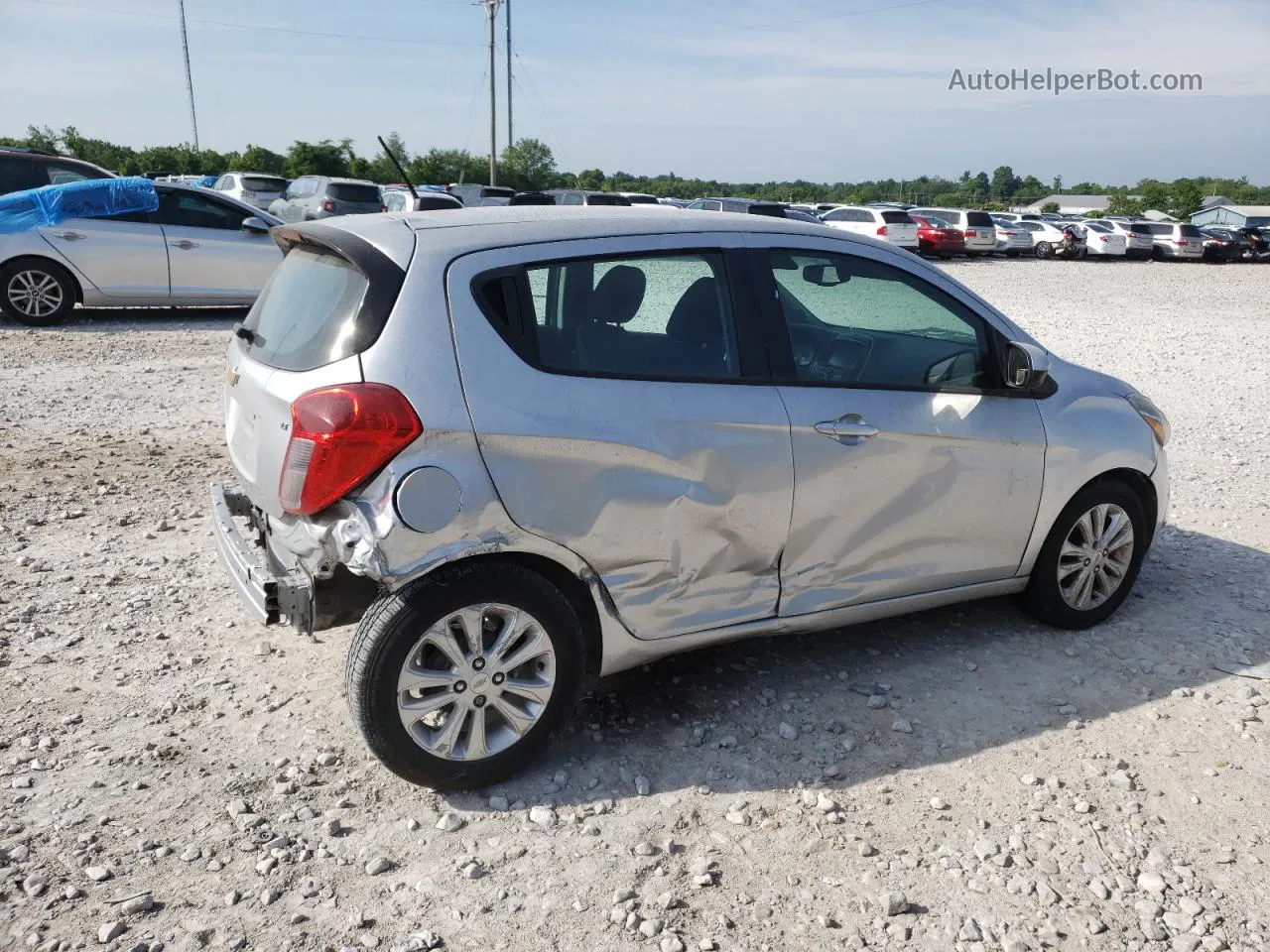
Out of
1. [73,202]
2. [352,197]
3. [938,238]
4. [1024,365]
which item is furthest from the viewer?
[938,238]

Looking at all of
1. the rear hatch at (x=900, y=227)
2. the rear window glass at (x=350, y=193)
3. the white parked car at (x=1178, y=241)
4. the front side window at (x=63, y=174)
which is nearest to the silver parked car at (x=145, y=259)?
the front side window at (x=63, y=174)

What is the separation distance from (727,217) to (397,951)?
263 cm

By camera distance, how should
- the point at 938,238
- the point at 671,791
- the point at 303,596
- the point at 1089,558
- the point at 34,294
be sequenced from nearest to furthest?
the point at 303,596 → the point at 671,791 → the point at 1089,558 → the point at 34,294 → the point at 938,238

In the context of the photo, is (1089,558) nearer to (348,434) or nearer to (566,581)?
(566,581)

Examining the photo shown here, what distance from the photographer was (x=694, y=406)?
350 centimetres

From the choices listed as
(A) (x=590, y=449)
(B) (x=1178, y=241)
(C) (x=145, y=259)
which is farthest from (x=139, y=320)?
(B) (x=1178, y=241)

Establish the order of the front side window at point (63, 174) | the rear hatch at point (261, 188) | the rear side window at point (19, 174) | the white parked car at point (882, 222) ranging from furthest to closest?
the white parked car at point (882, 222) → the rear hatch at point (261, 188) → the front side window at point (63, 174) → the rear side window at point (19, 174)

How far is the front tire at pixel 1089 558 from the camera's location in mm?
4496

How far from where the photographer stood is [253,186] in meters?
30.1

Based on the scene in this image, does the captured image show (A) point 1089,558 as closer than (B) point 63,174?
Yes

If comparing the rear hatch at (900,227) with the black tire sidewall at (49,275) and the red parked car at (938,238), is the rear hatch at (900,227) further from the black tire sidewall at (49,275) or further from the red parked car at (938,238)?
the black tire sidewall at (49,275)

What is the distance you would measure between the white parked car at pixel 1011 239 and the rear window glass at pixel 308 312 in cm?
3470

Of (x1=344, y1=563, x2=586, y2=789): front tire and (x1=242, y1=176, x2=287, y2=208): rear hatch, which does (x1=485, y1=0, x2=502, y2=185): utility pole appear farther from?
(x1=344, y1=563, x2=586, y2=789): front tire

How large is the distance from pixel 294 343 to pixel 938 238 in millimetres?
31011
